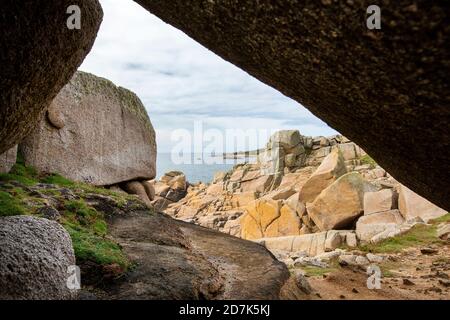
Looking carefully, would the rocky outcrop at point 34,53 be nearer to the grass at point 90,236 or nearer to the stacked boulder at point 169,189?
the grass at point 90,236

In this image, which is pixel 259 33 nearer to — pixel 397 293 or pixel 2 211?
pixel 2 211

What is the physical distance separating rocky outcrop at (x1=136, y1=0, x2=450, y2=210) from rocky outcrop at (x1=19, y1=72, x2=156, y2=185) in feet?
35.5

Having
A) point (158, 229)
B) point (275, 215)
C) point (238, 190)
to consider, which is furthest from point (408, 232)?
point (238, 190)

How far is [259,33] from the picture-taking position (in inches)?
197

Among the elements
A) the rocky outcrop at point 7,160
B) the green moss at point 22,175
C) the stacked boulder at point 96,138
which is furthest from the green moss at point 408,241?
the rocky outcrop at point 7,160

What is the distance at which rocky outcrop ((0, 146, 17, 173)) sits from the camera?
12570 mm

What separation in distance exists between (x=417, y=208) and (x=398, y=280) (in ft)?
47.1

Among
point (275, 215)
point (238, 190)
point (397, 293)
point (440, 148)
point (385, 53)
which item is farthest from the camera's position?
point (238, 190)

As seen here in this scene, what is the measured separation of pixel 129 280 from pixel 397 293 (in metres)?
8.41

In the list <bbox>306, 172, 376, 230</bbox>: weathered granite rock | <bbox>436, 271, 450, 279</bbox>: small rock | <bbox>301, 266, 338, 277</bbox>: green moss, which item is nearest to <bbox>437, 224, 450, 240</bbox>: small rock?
<bbox>436, 271, 450, 279</bbox>: small rock

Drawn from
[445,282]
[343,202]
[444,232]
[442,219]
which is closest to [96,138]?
[445,282]

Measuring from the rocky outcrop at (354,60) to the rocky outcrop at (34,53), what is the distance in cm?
171

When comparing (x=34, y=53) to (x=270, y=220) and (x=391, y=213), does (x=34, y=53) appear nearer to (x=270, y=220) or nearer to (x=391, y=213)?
(x=391, y=213)

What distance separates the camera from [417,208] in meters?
25.5
